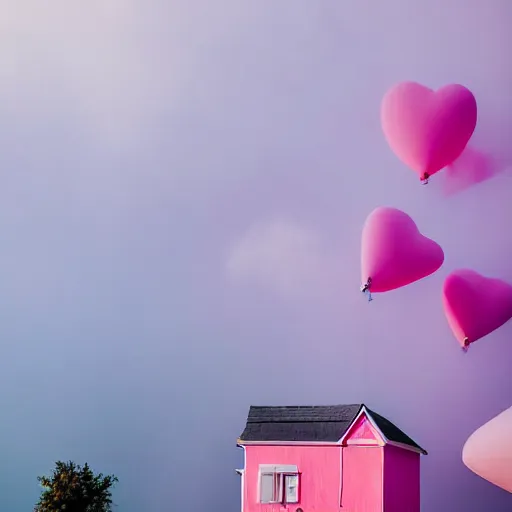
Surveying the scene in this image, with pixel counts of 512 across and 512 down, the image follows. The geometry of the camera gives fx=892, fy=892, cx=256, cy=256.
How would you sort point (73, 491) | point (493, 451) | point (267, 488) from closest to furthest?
point (493, 451), point (267, 488), point (73, 491)

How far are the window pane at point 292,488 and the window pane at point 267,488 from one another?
0.22 feet

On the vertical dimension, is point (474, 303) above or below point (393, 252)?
below

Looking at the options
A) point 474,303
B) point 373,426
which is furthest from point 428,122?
point 373,426

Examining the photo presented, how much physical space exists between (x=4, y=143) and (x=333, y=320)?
1923mm

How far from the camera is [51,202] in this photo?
4.48m

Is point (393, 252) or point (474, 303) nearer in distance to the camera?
point (393, 252)

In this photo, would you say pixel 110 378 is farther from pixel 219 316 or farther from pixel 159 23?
pixel 159 23

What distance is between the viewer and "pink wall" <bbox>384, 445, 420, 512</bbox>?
141 inches

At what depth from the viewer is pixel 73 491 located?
387cm

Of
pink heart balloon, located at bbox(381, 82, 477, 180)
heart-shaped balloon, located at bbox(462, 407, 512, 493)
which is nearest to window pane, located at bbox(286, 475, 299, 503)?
heart-shaped balloon, located at bbox(462, 407, 512, 493)

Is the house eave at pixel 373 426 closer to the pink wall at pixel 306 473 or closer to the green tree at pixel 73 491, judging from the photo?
the pink wall at pixel 306 473

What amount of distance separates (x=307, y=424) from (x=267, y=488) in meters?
0.31

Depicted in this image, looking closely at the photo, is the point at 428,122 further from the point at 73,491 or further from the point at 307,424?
the point at 73,491

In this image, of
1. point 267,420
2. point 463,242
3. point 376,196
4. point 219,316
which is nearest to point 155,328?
point 219,316
